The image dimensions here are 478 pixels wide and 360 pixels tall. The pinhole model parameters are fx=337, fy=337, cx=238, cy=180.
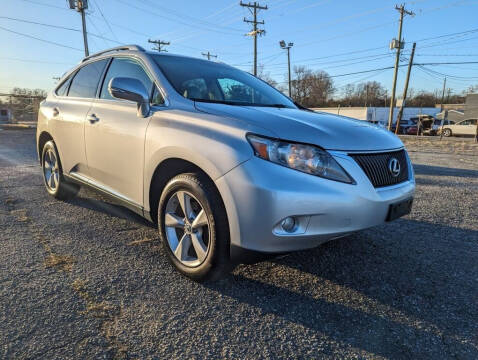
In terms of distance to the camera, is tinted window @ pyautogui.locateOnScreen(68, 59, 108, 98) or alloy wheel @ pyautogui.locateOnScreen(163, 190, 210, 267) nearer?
alloy wheel @ pyautogui.locateOnScreen(163, 190, 210, 267)

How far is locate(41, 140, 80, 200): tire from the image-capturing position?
4062mm

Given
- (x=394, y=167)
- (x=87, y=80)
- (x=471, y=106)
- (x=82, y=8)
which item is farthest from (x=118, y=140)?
(x=471, y=106)

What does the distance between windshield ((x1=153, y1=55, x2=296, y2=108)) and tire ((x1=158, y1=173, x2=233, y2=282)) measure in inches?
32.1

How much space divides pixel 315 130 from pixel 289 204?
549mm

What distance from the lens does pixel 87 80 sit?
3.73 m

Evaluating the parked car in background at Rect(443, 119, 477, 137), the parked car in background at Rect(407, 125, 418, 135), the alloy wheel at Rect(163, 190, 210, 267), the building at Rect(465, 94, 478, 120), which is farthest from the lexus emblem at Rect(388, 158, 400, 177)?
the building at Rect(465, 94, 478, 120)

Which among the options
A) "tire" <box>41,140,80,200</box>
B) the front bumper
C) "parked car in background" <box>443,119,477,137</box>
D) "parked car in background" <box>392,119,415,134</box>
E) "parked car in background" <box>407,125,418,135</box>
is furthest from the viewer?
"parked car in background" <box>392,119,415,134</box>

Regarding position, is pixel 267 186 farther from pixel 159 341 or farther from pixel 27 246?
pixel 27 246

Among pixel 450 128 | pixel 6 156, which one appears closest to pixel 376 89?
pixel 450 128

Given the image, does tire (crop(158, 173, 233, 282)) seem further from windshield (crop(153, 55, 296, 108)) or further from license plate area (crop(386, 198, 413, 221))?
license plate area (crop(386, 198, 413, 221))

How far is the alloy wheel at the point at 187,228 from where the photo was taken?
2234mm

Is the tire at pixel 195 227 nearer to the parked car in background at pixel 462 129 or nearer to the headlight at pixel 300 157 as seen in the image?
the headlight at pixel 300 157

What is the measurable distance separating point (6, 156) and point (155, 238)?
728 centimetres

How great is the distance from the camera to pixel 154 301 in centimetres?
209
